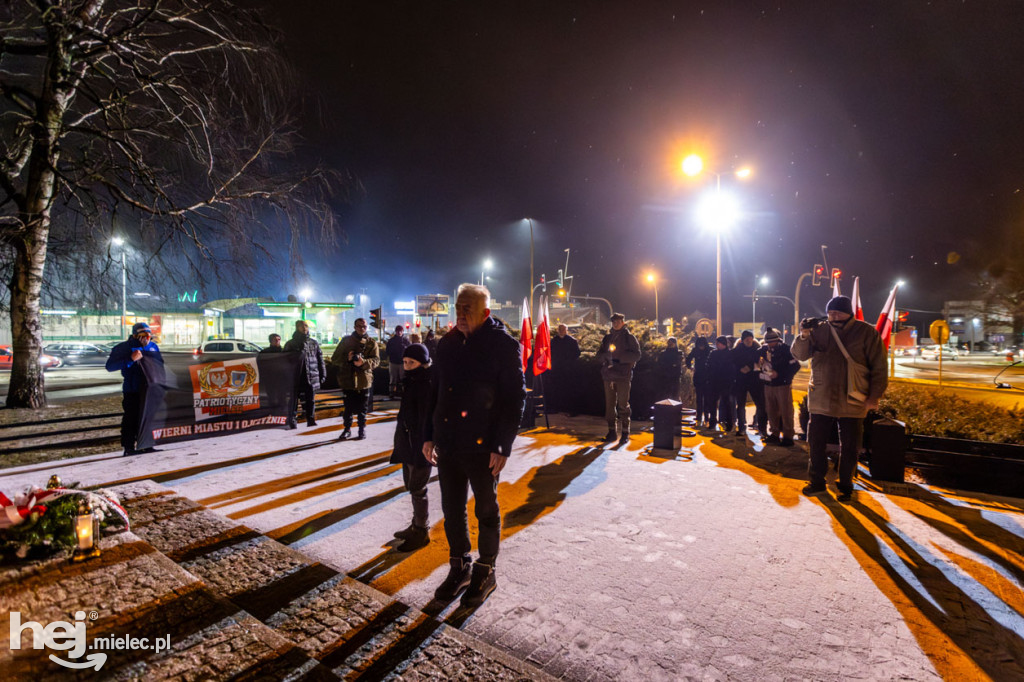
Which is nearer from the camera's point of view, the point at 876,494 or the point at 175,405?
the point at 876,494

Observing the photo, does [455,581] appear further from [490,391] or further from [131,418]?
[131,418]

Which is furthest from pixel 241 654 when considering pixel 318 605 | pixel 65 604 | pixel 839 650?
pixel 839 650

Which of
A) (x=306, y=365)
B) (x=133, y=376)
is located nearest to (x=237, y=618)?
(x=133, y=376)

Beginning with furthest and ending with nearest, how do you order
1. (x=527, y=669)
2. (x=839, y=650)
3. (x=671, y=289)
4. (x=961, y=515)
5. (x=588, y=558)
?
(x=671, y=289) < (x=961, y=515) < (x=588, y=558) < (x=839, y=650) < (x=527, y=669)

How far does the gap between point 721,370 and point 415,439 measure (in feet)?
23.6

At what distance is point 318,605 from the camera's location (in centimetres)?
299

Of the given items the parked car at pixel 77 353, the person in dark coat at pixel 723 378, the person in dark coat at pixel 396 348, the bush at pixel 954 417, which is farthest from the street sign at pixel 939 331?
the parked car at pixel 77 353

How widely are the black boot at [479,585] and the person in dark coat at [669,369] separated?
26.1ft

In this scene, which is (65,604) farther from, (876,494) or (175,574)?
(876,494)

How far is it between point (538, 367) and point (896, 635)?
696 centimetres

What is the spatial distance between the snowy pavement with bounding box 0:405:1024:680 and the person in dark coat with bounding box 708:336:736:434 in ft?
8.83

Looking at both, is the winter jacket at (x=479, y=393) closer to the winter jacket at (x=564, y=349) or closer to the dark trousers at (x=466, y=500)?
the dark trousers at (x=466, y=500)

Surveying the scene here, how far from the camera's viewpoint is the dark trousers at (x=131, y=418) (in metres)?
7.15

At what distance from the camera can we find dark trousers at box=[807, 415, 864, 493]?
501 centimetres
